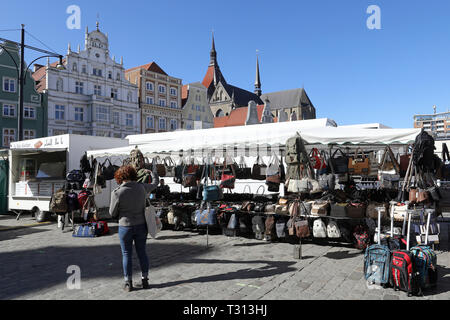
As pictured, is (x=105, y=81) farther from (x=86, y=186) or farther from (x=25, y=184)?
(x=86, y=186)

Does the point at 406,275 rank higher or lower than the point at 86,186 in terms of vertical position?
lower

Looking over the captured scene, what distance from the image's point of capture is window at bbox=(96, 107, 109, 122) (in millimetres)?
34500

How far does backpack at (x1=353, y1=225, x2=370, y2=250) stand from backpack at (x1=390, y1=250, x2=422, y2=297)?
2.16m

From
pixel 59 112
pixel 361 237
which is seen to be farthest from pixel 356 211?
pixel 59 112

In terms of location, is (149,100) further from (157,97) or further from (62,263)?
(62,263)

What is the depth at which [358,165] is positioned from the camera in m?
7.58

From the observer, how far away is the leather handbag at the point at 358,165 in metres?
→ 7.49

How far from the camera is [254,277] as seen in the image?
5.07 meters

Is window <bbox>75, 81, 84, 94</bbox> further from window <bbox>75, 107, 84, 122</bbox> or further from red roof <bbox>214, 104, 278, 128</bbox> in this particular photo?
red roof <bbox>214, 104, 278, 128</bbox>

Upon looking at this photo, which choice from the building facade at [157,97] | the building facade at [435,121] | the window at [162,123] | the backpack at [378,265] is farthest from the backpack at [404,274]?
the building facade at [435,121]

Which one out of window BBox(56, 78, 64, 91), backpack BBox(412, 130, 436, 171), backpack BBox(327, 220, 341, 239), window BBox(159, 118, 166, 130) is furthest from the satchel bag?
window BBox(159, 118, 166, 130)

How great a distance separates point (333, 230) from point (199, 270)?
108 inches
